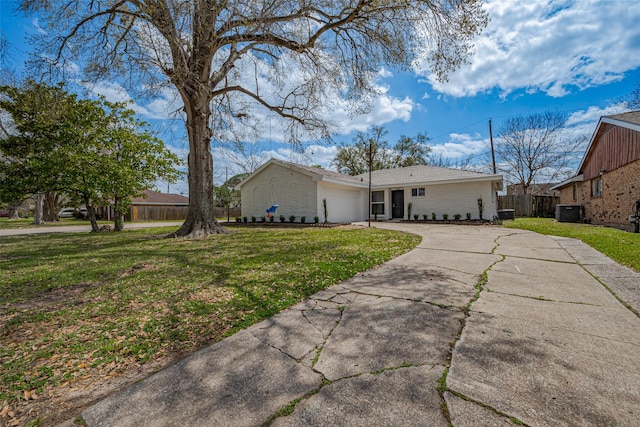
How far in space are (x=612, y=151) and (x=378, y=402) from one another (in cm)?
1613

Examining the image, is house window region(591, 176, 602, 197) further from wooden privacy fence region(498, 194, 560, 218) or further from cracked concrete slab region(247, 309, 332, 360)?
cracked concrete slab region(247, 309, 332, 360)

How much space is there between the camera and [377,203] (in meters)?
18.0

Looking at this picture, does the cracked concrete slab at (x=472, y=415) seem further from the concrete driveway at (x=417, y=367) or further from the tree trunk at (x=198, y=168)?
the tree trunk at (x=198, y=168)

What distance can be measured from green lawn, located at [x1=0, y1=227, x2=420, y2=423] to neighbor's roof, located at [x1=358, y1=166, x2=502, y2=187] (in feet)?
33.4

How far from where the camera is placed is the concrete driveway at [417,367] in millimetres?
1454

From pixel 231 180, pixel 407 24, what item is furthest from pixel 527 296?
pixel 231 180

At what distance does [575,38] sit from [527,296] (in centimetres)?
1213

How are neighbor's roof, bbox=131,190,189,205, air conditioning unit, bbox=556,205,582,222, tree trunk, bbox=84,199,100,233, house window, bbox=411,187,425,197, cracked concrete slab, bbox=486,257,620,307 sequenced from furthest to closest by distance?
neighbor's roof, bbox=131,190,189,205
house window, bbox=411,187,425,197
air conditioning unit, bbox=556,205,582,222
tree trunk, bbox=84,199,100,233
cracked concrete slab, bbox=486,257,620,307

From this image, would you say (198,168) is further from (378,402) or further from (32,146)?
(378,402)

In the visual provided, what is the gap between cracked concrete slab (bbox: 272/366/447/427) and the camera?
1.40 metres

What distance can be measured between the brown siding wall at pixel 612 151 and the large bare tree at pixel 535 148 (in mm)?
14243

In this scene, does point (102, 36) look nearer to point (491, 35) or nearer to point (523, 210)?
point (491, 35)

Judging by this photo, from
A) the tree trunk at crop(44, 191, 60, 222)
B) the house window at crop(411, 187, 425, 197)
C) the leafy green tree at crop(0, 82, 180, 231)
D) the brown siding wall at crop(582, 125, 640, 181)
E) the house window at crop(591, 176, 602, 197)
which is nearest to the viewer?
the brown siding wall at crop(582, 125, 640, 181)

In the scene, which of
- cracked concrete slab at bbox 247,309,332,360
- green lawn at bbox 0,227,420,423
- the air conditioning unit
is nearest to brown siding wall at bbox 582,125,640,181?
the air conditioning unit
